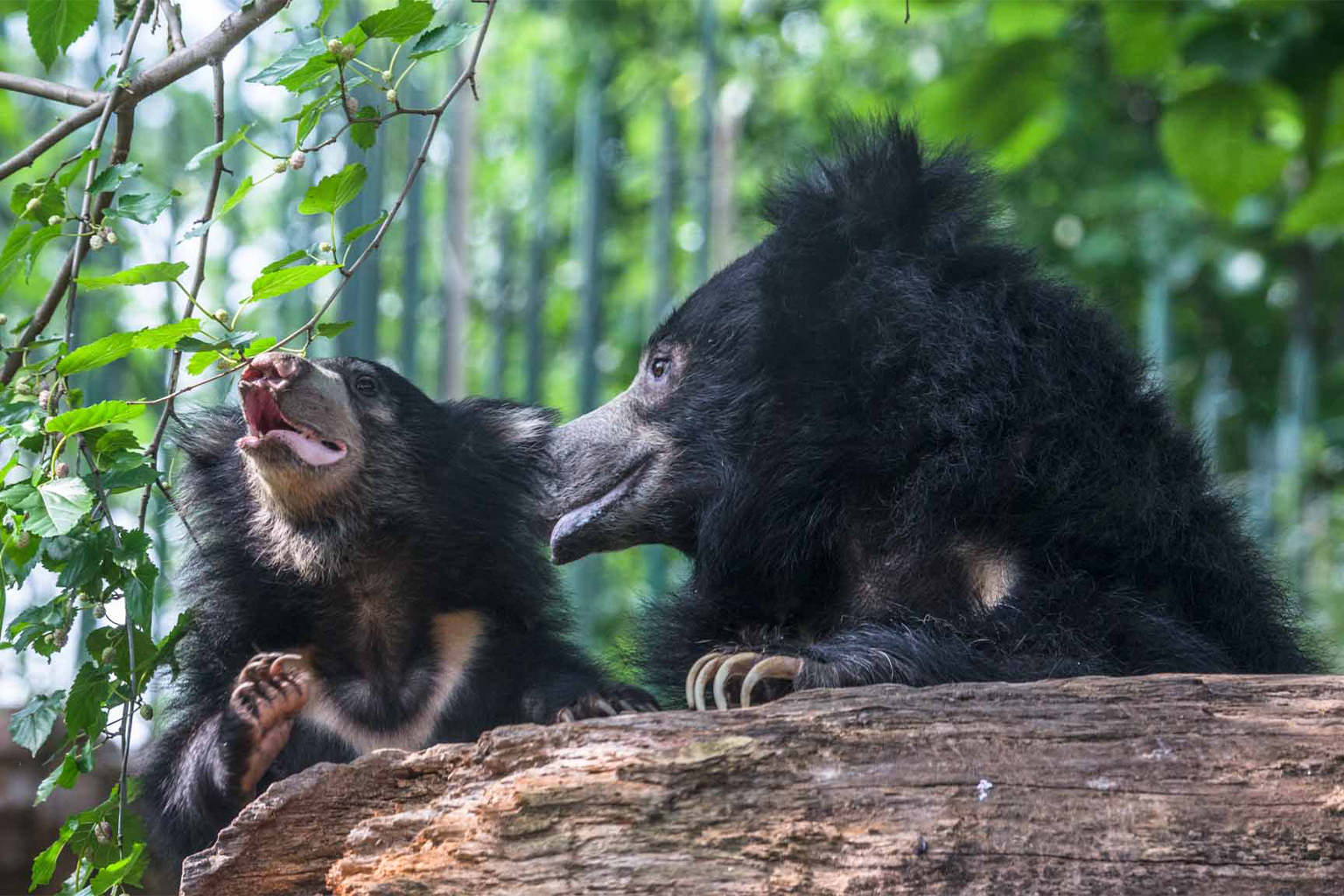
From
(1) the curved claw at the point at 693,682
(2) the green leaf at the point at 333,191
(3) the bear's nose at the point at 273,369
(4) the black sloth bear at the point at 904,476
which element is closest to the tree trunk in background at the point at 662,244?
(4) the black sloth bear at the point at 904,476

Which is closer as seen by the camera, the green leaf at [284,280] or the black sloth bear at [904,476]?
the green leaf at [284,280]

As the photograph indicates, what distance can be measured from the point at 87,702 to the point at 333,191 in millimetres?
953

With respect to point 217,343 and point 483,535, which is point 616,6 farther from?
point 217,343

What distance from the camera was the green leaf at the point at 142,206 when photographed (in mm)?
2436

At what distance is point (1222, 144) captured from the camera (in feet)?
10.5

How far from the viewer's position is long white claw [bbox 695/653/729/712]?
2.65 meters

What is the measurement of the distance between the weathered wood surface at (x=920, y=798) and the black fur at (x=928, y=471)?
0.40 m

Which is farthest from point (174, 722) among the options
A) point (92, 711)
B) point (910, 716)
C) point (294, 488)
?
point (910, 716)

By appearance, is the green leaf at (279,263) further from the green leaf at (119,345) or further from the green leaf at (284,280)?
the green leaf at (119,345)

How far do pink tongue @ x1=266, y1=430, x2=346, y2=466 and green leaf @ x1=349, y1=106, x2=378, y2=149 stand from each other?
2.67 ft

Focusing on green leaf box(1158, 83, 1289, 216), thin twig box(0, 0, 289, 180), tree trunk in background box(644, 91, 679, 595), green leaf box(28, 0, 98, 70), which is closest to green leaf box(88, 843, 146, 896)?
thin twig box(0, 0, 289, 180)

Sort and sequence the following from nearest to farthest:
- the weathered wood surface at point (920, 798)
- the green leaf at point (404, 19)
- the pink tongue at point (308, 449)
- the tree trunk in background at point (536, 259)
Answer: the weathered wood surface at point (920, 798)
the green leaf at point (404, 19)
the pink tongue at point (308, 449)
the tree trunk in background at point (536, 259)

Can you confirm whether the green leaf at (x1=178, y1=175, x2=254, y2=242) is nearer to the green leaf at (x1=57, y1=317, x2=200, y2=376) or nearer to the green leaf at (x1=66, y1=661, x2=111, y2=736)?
the green leaf at (x1=57, y1=317, x2=200, y2=376)

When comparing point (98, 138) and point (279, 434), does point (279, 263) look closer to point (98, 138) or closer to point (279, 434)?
point (98, 138)
